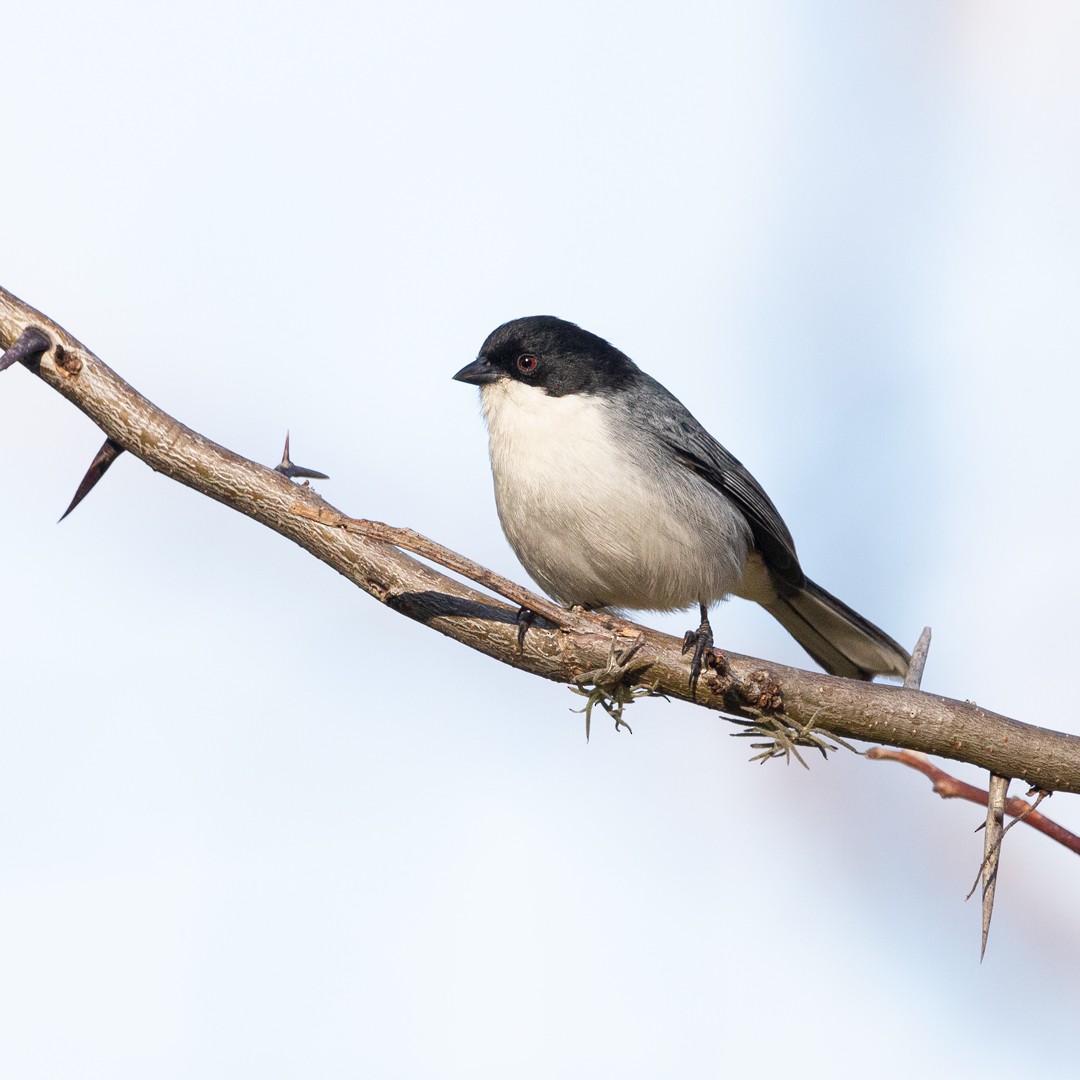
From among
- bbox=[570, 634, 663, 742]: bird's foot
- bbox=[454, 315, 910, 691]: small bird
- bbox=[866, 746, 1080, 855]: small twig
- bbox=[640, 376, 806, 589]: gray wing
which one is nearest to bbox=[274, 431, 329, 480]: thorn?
A: bbox=[570, 634, 663, 742]: bird's foot

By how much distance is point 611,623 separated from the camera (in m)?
3.52

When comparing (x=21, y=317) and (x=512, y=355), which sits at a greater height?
(x=512, y=355)

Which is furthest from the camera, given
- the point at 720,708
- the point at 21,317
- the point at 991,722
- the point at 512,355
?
the point at 512,355

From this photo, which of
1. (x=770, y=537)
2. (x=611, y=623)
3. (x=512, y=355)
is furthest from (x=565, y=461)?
(x=611, y=623)

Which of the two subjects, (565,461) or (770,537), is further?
(770,537)

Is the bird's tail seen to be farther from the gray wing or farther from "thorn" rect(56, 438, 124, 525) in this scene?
"thorn" rect(56, 438, 124, 525)

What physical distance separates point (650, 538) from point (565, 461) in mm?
498

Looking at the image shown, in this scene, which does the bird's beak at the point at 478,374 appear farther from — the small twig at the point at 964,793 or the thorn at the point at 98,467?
the small twig at the point at 964,793

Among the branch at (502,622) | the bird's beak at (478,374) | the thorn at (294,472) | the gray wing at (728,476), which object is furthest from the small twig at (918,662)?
the bird's beak at (478,374)

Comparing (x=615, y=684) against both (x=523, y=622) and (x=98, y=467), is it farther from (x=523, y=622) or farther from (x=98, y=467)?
(x=98, y=467)

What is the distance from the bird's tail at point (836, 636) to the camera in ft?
20.3

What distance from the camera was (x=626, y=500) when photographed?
5.59m

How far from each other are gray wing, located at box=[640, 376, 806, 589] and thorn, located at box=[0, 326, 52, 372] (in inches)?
143

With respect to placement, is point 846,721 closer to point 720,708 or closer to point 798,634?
point 720,708
